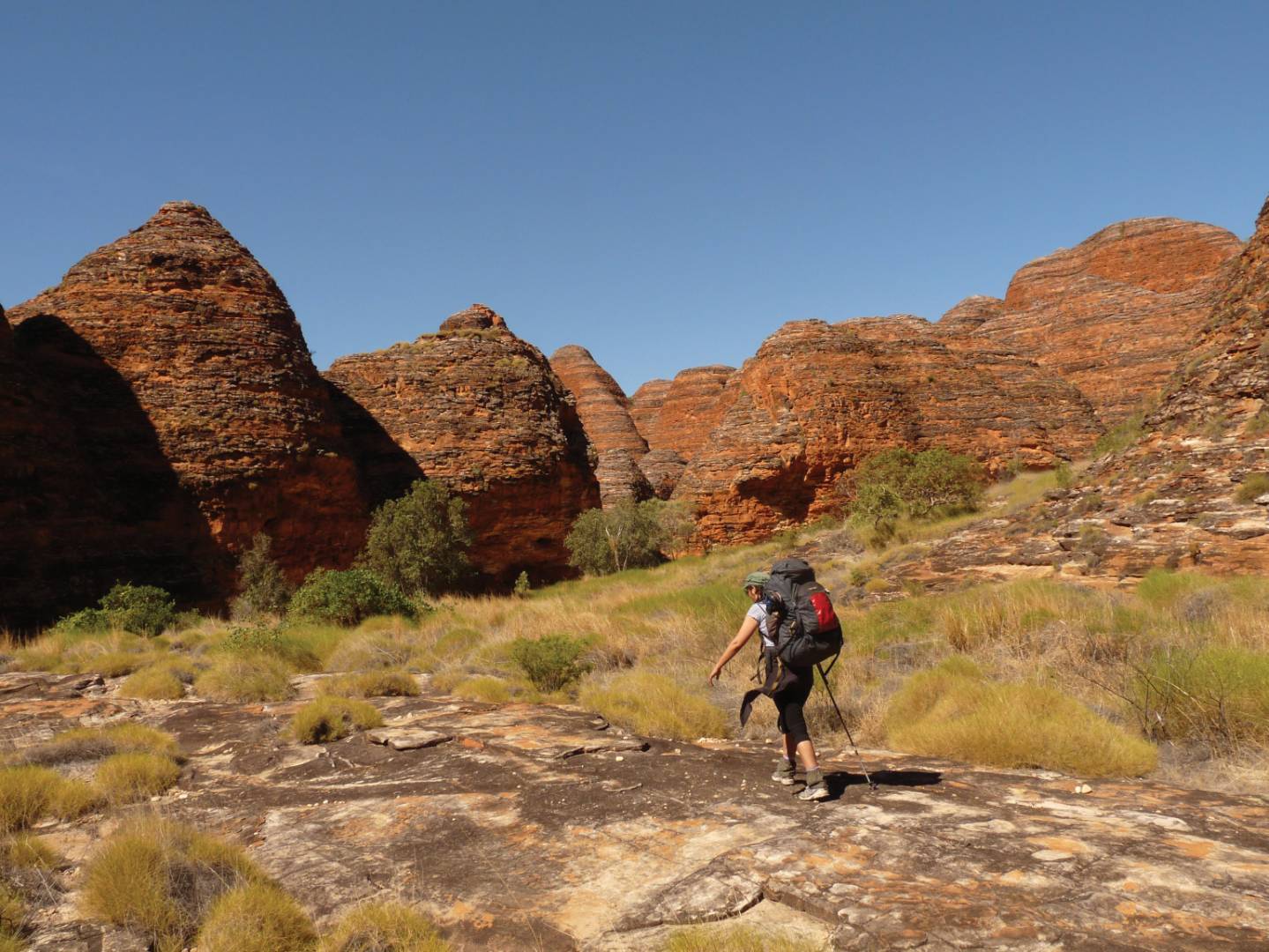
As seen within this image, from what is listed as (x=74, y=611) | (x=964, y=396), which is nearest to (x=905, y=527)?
(x=964, y=396)

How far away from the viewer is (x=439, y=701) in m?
7.99

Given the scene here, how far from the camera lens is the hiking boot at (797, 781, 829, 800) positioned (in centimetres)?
423

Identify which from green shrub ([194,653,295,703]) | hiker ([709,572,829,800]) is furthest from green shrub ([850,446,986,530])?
hiker ([709,572,829,800])

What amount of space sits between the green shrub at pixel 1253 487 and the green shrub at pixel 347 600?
47.7 feet

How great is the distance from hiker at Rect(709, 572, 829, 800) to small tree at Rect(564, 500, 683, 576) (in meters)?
19.6

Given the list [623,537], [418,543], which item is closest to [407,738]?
[418,543]

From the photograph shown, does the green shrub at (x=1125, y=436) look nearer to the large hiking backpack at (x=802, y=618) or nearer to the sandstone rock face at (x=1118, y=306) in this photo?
the large hiking backpack at (x=802, y=618)

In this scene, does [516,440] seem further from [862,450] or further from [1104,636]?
[1104,636]

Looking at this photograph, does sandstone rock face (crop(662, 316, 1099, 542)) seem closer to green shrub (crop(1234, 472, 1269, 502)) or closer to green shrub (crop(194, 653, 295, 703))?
green shrub (crop(1234, 472, 1269, 502))

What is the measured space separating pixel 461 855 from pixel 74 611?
16754 mm

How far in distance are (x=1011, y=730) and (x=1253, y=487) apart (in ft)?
25.5

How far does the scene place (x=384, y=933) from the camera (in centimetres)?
300

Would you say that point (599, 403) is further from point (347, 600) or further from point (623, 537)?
point (347, 600)

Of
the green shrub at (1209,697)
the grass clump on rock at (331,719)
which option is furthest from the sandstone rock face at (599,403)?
the green shrub at (1209,697)
